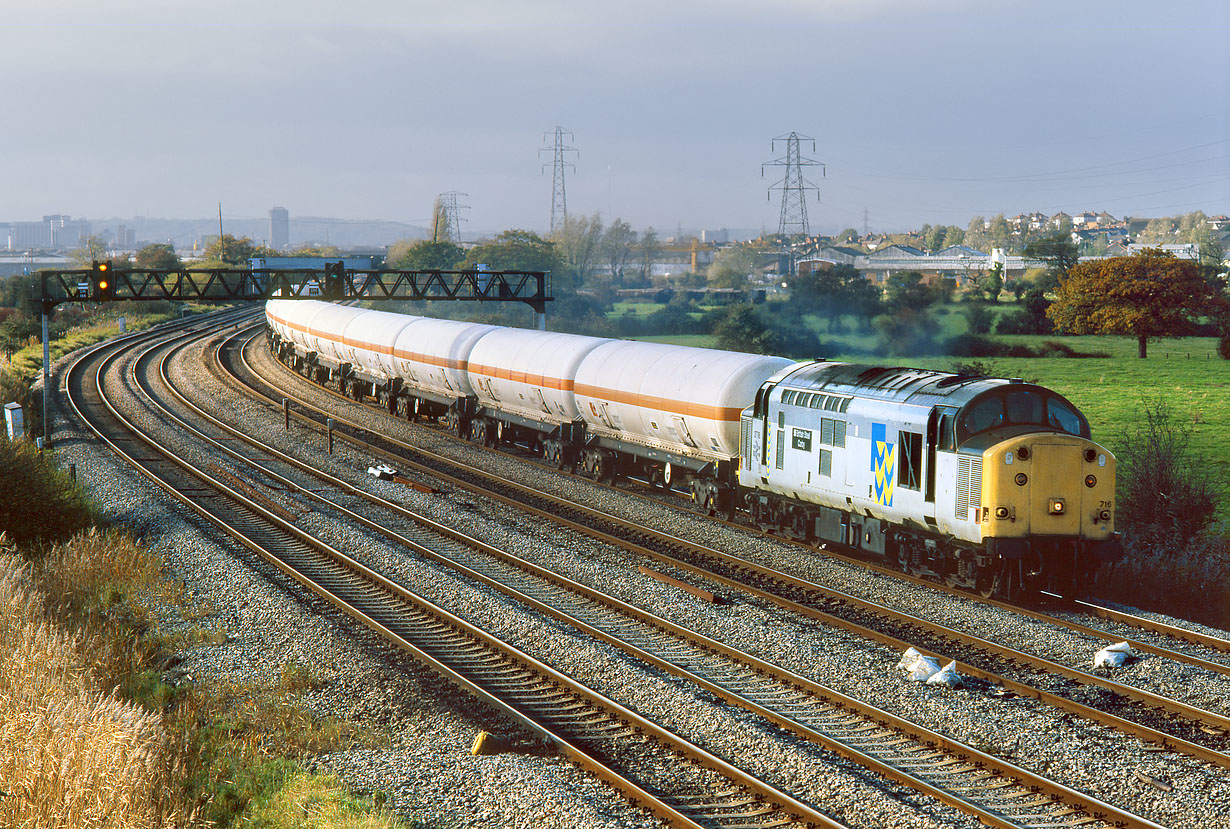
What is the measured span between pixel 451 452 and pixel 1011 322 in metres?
47.9

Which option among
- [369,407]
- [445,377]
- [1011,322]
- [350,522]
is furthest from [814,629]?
[1011,322]

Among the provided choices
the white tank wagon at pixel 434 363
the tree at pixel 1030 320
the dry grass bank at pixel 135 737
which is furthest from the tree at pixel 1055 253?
the dry grass bank at pixel 135 737

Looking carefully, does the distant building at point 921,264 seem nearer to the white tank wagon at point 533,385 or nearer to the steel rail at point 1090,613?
the white tank wagon at point 533,385

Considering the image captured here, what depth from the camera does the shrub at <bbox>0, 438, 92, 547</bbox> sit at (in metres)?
23.7

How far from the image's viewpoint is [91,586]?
19.8m

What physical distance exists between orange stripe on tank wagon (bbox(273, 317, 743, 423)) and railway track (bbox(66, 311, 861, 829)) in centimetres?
816

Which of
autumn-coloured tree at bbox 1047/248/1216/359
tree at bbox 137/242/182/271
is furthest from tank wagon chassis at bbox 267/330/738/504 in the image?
tree at bbox 137/242/182/271

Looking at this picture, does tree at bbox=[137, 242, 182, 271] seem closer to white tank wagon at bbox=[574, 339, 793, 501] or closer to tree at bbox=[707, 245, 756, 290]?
tree at bbox=[707, 245, 756, 290]

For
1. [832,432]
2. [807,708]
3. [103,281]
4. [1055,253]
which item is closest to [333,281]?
[103,281]

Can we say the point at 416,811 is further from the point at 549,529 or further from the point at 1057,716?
the point at 549,529

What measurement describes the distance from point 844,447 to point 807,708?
7.82 m

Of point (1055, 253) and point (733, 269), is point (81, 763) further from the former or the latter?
point (733, 269)

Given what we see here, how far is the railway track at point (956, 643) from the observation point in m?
12.7

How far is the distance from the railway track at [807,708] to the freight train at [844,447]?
5.02m
